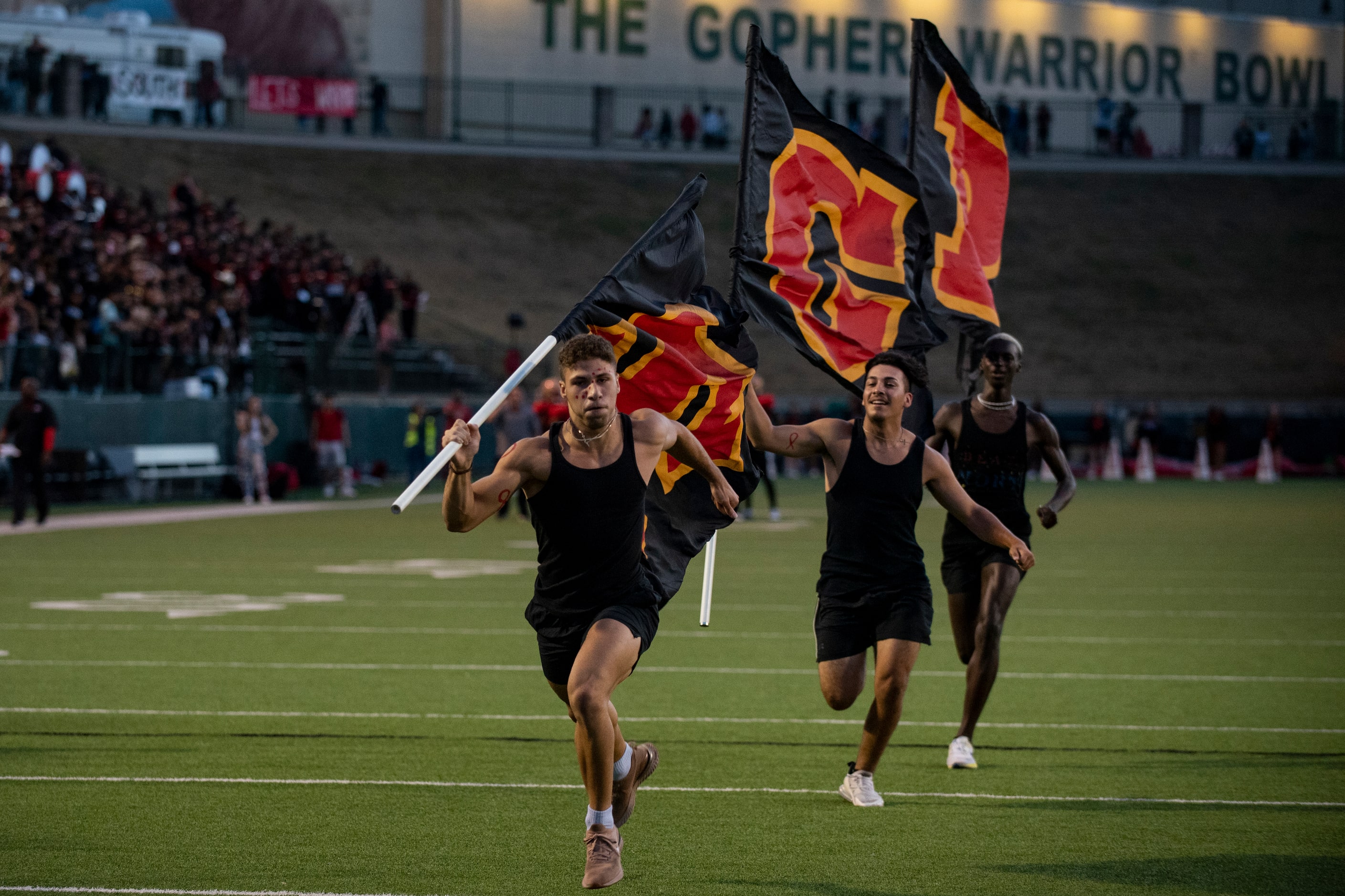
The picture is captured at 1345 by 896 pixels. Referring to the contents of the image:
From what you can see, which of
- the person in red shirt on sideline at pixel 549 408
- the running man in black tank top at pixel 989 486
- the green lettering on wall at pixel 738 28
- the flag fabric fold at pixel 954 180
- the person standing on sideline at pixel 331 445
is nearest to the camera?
the running man in black tank top at pixel 989 486

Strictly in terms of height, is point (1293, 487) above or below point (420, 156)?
below

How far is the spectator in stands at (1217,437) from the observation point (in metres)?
45.2

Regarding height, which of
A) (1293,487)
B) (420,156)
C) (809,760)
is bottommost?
(1293,487)

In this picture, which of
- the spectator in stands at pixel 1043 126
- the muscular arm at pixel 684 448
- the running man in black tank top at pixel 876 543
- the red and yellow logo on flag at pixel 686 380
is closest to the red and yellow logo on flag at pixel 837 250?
the red and yellow logo on flag at pixel 686 380

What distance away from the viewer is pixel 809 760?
8906mm

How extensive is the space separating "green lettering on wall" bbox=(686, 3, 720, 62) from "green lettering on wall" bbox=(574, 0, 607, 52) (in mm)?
2947

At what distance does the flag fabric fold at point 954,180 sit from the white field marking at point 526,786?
9.89ft

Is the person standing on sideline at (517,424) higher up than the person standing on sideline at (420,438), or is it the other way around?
the person standing on sideline at (517,424)

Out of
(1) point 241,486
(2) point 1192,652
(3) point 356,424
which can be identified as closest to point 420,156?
(3) point 356,424

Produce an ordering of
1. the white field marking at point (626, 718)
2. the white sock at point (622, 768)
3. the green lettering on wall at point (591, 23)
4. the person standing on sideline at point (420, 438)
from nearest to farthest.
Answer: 1. the white sock at point (622, 768)
2. the white field marking at point (626, 718)
3. the person standing on sideline at point (420, 438)
4. the green lettering on wall at point (591, 23)

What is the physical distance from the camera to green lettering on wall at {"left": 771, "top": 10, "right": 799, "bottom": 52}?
59.0m

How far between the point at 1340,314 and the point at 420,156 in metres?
29.1

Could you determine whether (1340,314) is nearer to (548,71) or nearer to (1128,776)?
(548,71)

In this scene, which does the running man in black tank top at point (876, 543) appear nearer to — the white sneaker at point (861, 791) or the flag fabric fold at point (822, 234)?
the white sneaker at point (861, 791)
